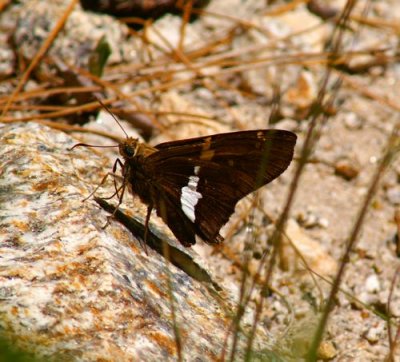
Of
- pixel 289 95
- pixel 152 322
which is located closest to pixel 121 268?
pixel 152 322

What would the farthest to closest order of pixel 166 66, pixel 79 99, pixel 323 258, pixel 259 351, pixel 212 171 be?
pixel 166 66 < pixel 79 99 < pixel 323 258 < pixel 212 171 < pixel 259 351

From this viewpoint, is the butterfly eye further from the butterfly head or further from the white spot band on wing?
the white spot band on wing

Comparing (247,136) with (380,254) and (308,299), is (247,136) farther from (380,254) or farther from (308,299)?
(380,254)

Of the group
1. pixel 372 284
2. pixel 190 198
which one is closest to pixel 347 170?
pixel 372 284

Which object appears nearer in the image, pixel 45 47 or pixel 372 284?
pixel 372 284

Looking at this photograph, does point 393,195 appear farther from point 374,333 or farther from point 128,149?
point 128,149

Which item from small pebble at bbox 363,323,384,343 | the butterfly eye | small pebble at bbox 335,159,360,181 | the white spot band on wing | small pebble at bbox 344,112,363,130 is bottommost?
the butterfly eye

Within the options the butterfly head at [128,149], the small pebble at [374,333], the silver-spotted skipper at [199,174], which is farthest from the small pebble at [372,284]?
the butterfly head at [128,149]

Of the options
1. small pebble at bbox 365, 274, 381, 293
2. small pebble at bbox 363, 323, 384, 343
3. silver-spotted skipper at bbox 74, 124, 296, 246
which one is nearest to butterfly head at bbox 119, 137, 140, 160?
silver-spotted skipper at bbox 74, 124, 296, 246
